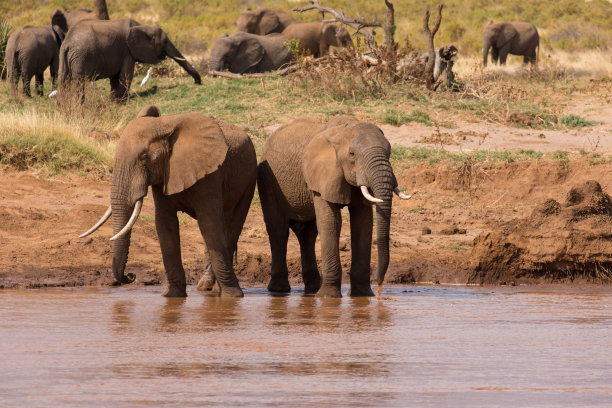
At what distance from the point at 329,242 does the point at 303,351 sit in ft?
9.80

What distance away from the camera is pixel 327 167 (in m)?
9.52

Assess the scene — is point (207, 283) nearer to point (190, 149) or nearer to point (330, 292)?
point (330, 292)

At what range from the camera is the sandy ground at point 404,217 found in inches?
450

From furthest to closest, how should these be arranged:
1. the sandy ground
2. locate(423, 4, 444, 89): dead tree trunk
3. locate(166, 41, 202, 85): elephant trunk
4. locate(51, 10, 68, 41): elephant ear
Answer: locate(51, 10, 68, 41): elephant ear → locate(166, 41, 202, 85): elephant trunk → locate(423, 4, 444, 89): dead tree trunk → the sandy ground

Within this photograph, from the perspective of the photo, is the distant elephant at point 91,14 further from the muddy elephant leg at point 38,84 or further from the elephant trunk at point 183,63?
the elephant trunk at point 183,63

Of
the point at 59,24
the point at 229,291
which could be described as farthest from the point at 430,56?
the point at 229,291

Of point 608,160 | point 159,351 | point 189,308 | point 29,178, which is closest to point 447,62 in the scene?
point 608,160

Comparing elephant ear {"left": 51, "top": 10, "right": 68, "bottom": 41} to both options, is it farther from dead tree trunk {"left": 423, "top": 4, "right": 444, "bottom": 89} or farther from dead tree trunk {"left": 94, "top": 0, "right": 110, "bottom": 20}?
dead tree trunk {"left": 423, "top": 4, "right": 444, "bottom": 89}

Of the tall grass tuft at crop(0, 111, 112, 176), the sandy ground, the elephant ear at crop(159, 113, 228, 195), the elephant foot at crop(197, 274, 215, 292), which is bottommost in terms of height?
the sandy ground

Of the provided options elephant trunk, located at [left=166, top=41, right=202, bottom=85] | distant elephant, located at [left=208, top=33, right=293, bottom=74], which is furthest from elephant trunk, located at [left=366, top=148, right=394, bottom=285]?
distant elephant, located at [left=208, top=33, right=293, bottom=74]

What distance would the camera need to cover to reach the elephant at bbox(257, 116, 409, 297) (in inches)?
362

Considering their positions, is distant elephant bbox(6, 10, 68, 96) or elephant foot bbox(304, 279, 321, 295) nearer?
elephant foot bbox(304, 279, 321, 295)

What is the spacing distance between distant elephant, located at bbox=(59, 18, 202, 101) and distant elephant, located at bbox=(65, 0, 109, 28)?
1.14 m

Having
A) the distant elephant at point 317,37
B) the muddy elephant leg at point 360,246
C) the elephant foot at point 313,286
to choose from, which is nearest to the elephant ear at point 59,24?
the distant elephant at point 317,37
